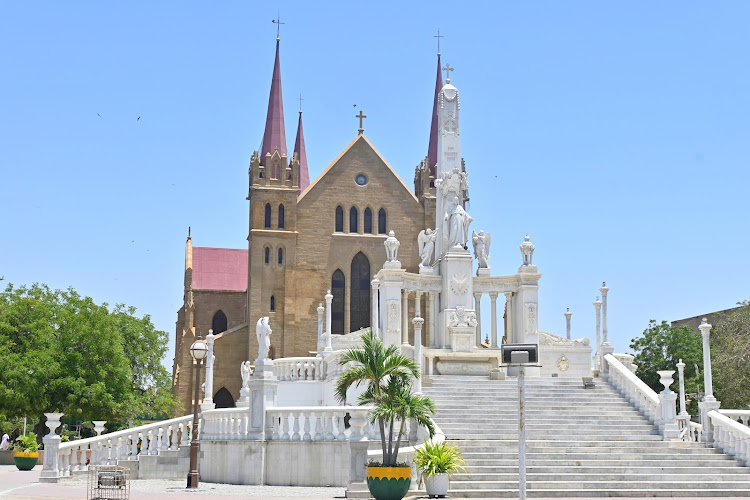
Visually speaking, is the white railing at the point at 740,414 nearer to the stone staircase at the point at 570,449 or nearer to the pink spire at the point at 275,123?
the stone staircase at the point at 570,449

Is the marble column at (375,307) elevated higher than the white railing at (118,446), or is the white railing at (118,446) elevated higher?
the marble column at (375,307)

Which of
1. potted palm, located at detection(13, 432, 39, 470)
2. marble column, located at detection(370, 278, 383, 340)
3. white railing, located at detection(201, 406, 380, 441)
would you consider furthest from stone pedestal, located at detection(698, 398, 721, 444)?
potted palm, located at detection(13, 432, 39, 470)

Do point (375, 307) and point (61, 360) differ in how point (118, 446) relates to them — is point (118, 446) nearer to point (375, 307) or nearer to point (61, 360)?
point (375, 307)

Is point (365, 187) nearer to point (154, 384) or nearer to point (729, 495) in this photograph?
point (154, 384)

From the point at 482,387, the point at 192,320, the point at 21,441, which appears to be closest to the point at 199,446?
the point at 482,387

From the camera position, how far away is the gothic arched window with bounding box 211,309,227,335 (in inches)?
2510

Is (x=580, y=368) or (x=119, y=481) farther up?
(x=580, y=368)

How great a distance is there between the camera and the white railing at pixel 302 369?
36.1m

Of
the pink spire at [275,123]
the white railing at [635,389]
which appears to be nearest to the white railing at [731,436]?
the white railing at [635,389]

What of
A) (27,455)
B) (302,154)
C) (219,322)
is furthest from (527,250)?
(302,154)

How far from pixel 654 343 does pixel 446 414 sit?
30475mm

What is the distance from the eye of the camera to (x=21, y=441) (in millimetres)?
34625

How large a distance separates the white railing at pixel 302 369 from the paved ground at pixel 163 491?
406 inches

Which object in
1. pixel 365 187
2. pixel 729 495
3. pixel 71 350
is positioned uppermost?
pixel 365 187
